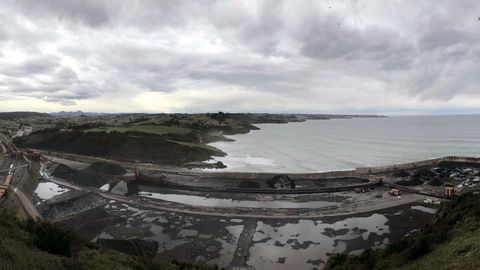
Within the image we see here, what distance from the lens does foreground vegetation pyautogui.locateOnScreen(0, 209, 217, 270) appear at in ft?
43.4

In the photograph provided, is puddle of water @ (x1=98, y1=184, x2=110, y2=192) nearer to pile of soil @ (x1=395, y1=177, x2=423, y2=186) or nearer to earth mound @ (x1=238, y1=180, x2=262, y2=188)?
earth mound @ (x1=238, y1=180, x2=262, y2=188)

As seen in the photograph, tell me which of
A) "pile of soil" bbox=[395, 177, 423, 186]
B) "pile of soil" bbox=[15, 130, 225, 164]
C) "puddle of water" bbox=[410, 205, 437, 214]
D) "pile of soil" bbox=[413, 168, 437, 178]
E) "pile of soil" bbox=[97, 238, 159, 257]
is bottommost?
"puddle of water" bbox=[410, 205, 437, 214]

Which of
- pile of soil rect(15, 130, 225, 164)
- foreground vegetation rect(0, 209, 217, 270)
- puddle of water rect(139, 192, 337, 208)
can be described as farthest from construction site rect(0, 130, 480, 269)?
pile of soil rect(15, 130, 225, 164)

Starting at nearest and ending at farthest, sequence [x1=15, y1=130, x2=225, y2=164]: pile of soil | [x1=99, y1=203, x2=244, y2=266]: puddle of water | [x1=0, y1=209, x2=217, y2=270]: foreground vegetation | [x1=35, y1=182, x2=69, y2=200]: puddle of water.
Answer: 1. [x1=0, y1=209, x2=217, y2=270]: foreground vegetation
2. [x1=99, y1=203, x2=244, y2=266]: puddle of water
3. [x1=35, y1=182, x2=69, y2=200]: puddle of water
4. [x1=15, y1=130, x2=225, y2=164]: pile of soil

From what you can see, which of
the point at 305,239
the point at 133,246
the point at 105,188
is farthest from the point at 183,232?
the point at 105,188

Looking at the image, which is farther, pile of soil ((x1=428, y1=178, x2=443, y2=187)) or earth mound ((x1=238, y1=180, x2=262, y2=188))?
pile of soil ((x1=428, y1=178, x2=443, y2=187))

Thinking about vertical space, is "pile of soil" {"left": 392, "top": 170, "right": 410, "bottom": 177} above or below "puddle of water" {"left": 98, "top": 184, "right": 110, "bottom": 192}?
above

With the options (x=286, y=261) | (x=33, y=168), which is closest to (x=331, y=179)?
(x=286, y=261)

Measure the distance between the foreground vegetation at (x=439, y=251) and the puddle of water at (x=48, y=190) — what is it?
4045 cm

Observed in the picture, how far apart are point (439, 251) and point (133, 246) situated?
21.5 metres

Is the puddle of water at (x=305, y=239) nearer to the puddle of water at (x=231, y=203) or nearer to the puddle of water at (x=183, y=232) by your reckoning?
the puddle of water at (x=183, y=232)

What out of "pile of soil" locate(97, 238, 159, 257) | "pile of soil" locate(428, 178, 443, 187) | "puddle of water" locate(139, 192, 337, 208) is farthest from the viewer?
"pile of soil" locate(428, 178, 443, 187)

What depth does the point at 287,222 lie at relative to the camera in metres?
36.8

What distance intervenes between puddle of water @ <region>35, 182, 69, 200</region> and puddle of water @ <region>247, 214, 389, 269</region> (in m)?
30.9
